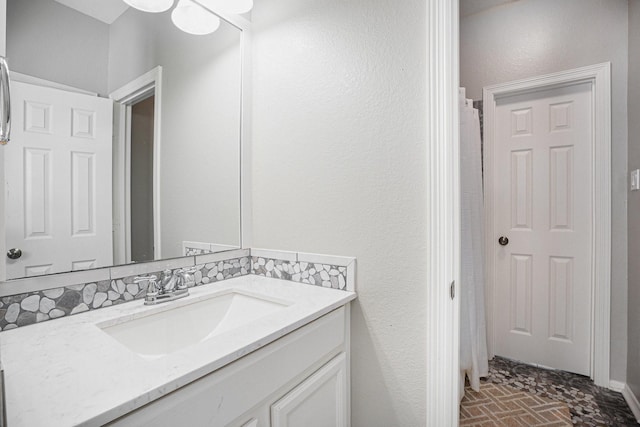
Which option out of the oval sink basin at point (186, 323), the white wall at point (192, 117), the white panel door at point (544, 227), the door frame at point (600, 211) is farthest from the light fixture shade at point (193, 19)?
the door frame at point (600, 211)

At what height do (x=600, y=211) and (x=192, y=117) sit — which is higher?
(x=192, y=117)

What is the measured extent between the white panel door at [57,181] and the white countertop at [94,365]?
0.65 feet

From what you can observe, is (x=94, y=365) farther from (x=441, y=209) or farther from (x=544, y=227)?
(x=544, y=227)

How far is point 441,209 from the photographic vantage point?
1.04 m

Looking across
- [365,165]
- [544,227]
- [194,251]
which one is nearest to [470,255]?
[544,227]

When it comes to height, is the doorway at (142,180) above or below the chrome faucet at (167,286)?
above

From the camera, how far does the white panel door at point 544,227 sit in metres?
2.08

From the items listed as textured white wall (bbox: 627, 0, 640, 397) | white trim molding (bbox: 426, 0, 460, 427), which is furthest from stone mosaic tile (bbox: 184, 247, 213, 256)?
textured white wall (bbox: 627, 0, 640, 397)

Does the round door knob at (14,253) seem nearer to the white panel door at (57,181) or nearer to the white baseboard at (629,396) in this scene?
the white panel door at (57,181)

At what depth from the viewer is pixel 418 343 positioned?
1085 millimetres

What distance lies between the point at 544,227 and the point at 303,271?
1928 millimetres

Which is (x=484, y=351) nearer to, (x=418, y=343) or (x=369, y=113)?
(x=418, y=343)

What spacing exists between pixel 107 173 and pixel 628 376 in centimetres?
292

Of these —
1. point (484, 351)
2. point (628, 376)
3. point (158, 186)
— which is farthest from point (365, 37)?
point (628, 376)
